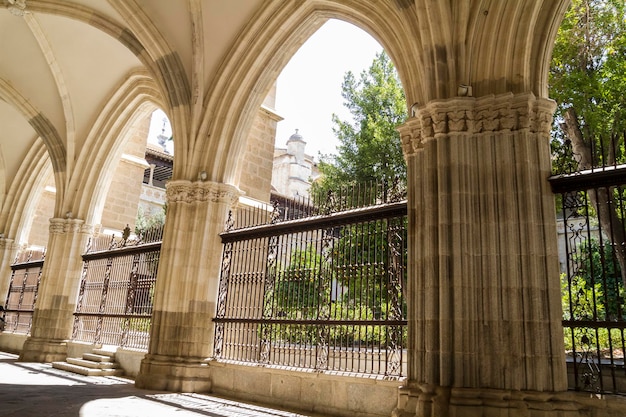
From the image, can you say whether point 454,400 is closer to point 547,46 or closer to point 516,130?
point 516,130

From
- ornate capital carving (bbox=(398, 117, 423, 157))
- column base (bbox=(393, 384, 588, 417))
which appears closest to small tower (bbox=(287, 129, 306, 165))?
ornate capital carving (bbox=(398, 117, 423, 157))

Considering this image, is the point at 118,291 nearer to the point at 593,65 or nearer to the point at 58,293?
the point at 58,293

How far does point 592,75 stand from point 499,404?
8.02m

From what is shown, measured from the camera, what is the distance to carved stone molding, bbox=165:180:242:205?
26.9ft

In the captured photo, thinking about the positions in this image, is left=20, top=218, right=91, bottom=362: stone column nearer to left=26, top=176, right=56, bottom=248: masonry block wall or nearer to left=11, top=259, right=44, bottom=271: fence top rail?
left=11, top=259, right=44, bottom=271: fence top rail

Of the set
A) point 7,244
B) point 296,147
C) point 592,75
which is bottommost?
point 7,244

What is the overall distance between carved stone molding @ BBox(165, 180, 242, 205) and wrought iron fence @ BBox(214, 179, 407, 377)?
1.90 ft

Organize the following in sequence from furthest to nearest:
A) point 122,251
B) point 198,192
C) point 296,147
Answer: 1. point 296,147
2. point 122,251
3. point 198,192

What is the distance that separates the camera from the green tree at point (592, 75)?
941 centimetres

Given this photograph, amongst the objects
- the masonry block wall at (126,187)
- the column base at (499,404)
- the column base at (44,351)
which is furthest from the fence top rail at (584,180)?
the masonry block wall at (126,187)

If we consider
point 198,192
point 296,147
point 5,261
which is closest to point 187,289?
point 198,192

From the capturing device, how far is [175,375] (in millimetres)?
7383

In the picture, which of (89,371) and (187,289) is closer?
(187,289)

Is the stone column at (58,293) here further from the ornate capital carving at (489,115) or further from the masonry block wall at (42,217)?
the ornate capital carving at (489,115)
